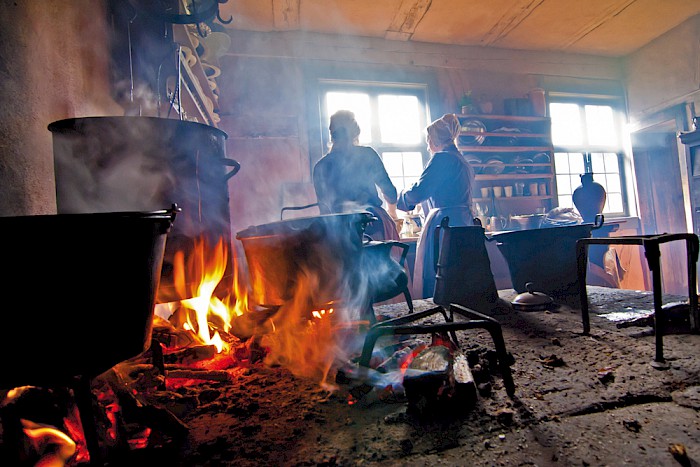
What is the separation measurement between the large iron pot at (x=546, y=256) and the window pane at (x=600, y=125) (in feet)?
18.7

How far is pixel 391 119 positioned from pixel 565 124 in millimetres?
3604

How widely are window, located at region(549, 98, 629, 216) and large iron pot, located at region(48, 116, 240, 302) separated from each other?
697 cm

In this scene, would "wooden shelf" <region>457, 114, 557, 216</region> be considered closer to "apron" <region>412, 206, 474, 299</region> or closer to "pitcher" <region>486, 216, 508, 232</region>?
"pitcher" <region>486, 216, 508, 232</region>

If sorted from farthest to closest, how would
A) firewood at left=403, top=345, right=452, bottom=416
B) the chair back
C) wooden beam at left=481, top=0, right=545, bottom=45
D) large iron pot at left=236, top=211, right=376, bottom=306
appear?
wooden beam at left=481, top=0, right=545, bottom=45 → the chair back → large iron pot at left=236, top=211, right=376, bottom=306 → firewood at left=403, top=345, right=452, bottom=416

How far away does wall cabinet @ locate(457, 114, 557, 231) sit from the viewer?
6.29 metres

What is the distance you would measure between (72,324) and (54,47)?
164cm

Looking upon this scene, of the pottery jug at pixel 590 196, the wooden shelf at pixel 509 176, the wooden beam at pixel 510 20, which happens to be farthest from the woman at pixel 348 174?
the wooden beam at pixel 510 20

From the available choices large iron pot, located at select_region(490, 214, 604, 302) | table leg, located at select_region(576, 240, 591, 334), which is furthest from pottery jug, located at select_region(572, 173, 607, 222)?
table leg, located at select_region(576, 240, 591, 334)

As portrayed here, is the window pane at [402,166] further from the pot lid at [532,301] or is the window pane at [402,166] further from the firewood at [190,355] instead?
the firewood at [190,355]

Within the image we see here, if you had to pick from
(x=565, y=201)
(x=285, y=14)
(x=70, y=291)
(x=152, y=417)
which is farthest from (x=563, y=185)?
(x=70, y=291)

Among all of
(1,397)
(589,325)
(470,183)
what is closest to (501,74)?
(470,183)

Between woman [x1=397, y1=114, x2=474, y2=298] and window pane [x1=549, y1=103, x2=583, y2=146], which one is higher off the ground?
window pane [x1=549, y1=103, x2=583, y2=146]

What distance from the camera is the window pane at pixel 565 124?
7211 millimetres

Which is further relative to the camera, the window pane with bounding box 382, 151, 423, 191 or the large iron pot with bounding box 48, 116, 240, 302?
the window pane with bounding box 382, 151, 423, 191
